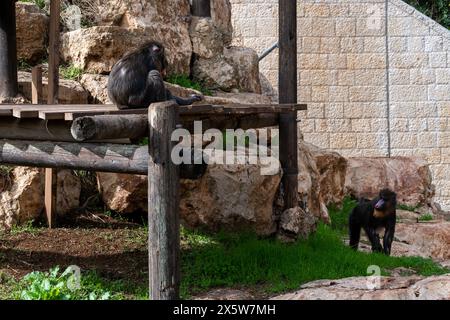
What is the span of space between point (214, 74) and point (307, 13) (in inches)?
169

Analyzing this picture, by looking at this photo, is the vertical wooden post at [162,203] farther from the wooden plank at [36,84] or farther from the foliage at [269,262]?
the wooden plank at [36,84]

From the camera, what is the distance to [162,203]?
6.33 m

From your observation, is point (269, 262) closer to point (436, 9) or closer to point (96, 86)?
point (96, 86)

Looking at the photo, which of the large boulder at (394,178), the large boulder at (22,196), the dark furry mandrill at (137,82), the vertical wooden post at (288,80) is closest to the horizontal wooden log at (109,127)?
the dark furry mandrill at (137,82)

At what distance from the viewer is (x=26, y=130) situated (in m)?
7.20

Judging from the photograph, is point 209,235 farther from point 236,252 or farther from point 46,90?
point 46,90

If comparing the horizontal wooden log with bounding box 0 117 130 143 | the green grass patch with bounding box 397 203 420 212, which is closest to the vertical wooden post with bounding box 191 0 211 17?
the horizontal wooden log with bounding box 0 117 130 143

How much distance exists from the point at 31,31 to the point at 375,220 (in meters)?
5.17

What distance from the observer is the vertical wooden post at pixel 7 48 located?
920 centimetres

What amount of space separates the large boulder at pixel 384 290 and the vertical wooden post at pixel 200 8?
19.4 feet

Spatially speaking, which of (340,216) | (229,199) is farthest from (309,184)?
(340,216)

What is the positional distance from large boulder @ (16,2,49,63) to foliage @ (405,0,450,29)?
9.92 m

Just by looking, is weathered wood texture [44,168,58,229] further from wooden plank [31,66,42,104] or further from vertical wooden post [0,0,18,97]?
vertical wooden post [0,0,18,97]
